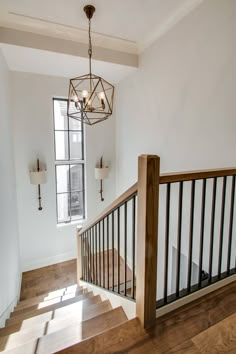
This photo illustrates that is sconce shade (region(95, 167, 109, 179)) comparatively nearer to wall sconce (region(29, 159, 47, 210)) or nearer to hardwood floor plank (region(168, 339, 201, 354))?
wall sconce (region(29, 159, 47, 210))

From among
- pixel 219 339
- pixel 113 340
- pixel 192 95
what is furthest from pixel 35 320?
pixel 192 95

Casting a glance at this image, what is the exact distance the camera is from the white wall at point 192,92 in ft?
7.00

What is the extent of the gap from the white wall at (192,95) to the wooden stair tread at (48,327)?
120 cm

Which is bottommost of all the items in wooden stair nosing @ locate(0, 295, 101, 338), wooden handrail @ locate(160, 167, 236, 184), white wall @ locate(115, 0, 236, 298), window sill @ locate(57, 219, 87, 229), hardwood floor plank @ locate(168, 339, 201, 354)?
wooden stair nosing @ locate(0, 295, 101, 338)

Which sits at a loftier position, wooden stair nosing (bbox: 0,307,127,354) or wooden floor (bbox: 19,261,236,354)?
wooden floor (bbox: 19,261,236,354)

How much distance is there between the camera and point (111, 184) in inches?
198

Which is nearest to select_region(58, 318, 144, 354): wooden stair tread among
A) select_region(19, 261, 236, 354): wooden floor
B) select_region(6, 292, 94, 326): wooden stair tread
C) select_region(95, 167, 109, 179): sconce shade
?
select_region(19, 261, 236, 354): wooden floor

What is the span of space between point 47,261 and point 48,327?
8.32ft

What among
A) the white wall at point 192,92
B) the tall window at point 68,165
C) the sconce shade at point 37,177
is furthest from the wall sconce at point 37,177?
the white wall at point 192,92

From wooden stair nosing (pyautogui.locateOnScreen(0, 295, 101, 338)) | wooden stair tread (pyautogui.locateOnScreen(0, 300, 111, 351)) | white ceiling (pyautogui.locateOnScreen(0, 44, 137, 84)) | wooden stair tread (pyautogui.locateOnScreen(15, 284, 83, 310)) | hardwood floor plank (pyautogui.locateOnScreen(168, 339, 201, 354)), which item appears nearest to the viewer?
hardwood floor plank (pyautogui.locateOnScreen(168, 339, 201, 354))

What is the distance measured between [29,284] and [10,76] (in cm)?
386

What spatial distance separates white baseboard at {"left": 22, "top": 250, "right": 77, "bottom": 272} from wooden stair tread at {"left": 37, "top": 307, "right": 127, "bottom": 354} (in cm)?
290

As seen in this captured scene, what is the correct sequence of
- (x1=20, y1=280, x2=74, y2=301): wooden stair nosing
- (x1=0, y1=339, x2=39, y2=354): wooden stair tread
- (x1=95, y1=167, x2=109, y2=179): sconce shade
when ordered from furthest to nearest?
(x1=95, y1=167, x2=109, y2=179): sconce shade → (x1=20, y1=280, x2=74, y2=301): wooden stair nosing → (x1=0, y1=339, x2=39, y2=354): wooden stair tread

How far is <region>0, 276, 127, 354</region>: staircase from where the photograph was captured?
1719 mm
